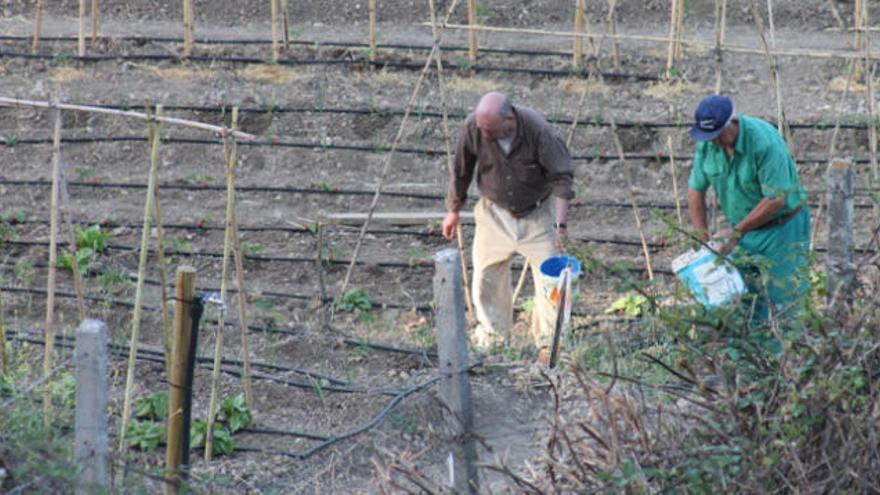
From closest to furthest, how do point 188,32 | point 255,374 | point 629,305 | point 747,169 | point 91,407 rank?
point 91,407
point 747,169
point 255,374
point 629,305
point 188,32

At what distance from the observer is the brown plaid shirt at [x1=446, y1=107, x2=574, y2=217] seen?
6.96 meters

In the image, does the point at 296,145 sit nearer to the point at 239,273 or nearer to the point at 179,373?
the point at 239,273

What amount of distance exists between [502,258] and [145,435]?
7.42 feet

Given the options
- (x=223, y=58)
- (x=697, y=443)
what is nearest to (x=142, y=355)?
(x=697, y=443)

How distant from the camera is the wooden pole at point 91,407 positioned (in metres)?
4.16

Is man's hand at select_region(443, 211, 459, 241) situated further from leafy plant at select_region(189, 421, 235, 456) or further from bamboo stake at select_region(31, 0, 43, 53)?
bamboo stake at select_region(31, 0, 43, 53)

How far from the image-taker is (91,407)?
4223mm

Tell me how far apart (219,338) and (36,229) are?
12.6 ft

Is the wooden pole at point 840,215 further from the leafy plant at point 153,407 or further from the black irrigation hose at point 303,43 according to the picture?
the black irrigation hose at point 303,43

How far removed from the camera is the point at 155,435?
5.73 metres

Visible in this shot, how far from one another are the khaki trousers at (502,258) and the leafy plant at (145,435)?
183 centimetres

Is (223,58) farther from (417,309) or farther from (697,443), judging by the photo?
(697,443)

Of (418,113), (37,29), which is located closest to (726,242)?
(418,113)

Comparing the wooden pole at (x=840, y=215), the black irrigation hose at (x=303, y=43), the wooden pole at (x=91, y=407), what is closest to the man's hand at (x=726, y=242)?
the wooden pole at (x=840, y=215)
